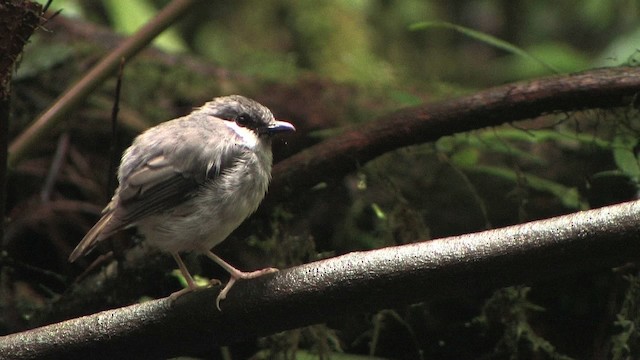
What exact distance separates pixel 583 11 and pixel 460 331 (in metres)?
4.58

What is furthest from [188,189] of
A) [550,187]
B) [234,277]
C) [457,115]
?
[550,187]

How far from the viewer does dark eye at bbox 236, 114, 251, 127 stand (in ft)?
10.2

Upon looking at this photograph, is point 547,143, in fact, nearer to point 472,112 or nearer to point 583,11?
point 472,112

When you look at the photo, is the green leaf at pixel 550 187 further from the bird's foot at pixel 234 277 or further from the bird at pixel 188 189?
the bird's foot at pixel 234 277

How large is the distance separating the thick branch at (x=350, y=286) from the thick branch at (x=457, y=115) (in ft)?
3.26

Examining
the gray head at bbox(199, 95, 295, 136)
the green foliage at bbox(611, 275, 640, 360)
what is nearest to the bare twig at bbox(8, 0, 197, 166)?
the gray head at bbox(199, 95, 295, 136)

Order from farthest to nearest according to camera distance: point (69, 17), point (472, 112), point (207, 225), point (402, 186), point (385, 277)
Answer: point (69, 17) < point (402, 186) < point (472, 112) < point (207, 225) < point (385, 277)

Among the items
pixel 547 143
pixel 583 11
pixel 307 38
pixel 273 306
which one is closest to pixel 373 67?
pixel 307 38

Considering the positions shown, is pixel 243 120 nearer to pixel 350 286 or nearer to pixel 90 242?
pixel 90 242

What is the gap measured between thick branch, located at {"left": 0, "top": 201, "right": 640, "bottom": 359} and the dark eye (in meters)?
0.75

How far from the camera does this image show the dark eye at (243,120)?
3105 millimetres

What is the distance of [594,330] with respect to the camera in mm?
3766

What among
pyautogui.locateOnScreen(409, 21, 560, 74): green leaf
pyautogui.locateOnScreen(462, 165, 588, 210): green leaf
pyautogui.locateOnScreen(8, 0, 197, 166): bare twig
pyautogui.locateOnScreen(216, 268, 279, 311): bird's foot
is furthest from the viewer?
pyautogui.locateOnScreen(462, 165, 588, 210): green leaf

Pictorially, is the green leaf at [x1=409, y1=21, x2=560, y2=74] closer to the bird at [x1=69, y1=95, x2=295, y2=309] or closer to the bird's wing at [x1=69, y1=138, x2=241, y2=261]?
the bird at [x1=69, y1=95, x2=295, y2=309]
